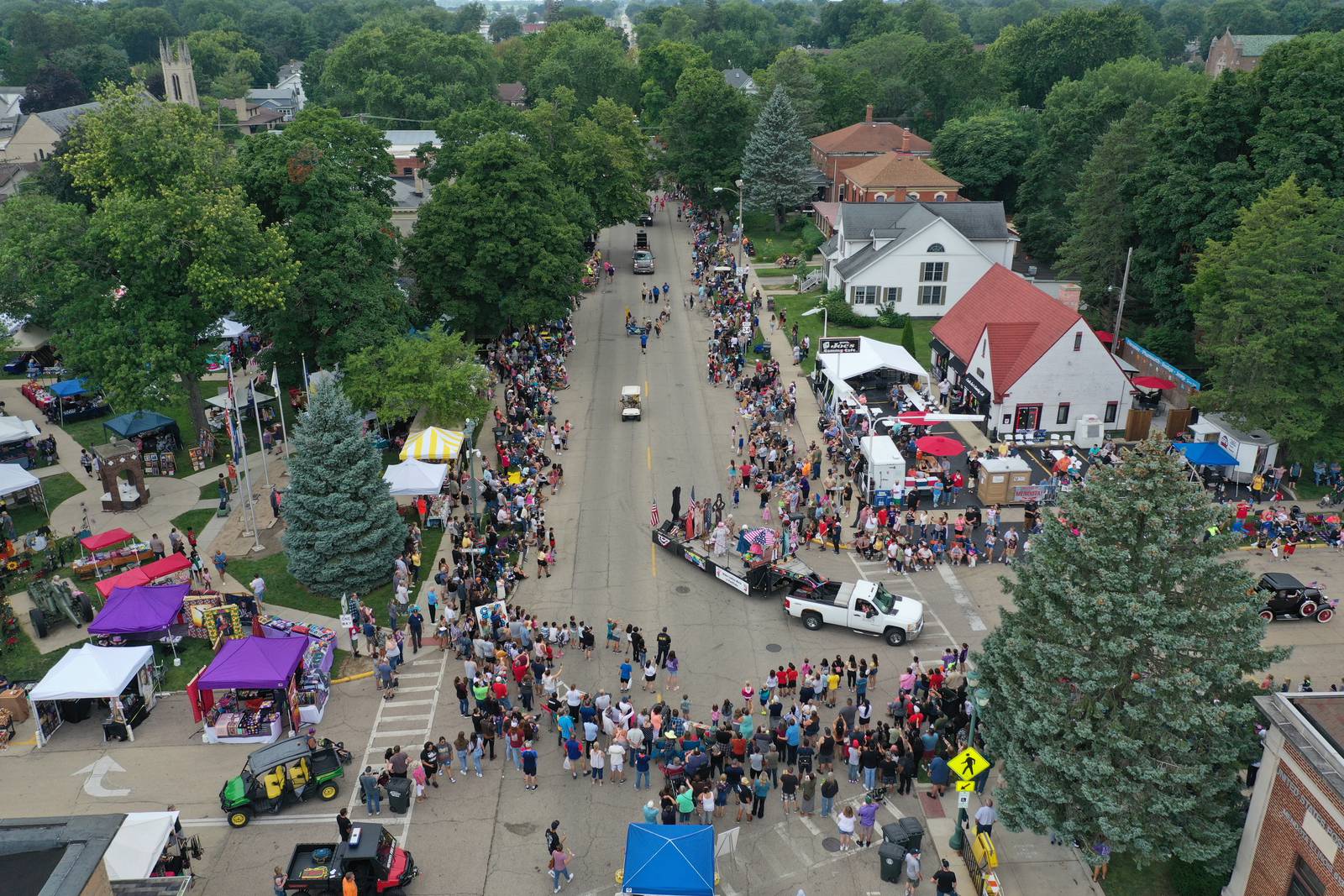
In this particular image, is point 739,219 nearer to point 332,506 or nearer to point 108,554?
point 332,506

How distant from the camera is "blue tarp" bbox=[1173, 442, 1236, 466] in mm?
36156

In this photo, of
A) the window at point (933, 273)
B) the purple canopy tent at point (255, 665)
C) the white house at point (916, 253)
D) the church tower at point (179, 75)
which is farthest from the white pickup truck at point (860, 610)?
the church tower at point (179, 75)

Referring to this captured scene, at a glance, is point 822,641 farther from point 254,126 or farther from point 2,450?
point 254,126

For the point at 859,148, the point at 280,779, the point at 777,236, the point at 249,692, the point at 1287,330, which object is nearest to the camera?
the point at 280,779

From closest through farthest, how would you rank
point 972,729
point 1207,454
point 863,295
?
point 972,729 → point 1207,454 → point 863,295

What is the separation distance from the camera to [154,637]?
26375 millimetres

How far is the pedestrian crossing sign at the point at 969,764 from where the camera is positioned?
19.3 metres

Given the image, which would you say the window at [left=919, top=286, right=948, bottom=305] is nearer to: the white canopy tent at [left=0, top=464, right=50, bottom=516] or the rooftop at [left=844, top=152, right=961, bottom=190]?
the rooftop at [left=844, top=152, right=961, bottom=190]

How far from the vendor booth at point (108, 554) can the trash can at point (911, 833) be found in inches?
951

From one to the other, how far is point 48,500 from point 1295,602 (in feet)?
133

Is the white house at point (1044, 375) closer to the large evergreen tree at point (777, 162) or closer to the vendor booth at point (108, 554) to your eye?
the vendor booth at point (108, 554)

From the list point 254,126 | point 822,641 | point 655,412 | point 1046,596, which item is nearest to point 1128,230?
point 655,412

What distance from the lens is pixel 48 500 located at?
36594 millimetres

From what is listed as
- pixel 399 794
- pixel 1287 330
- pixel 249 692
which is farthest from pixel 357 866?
pixel 1287 330
